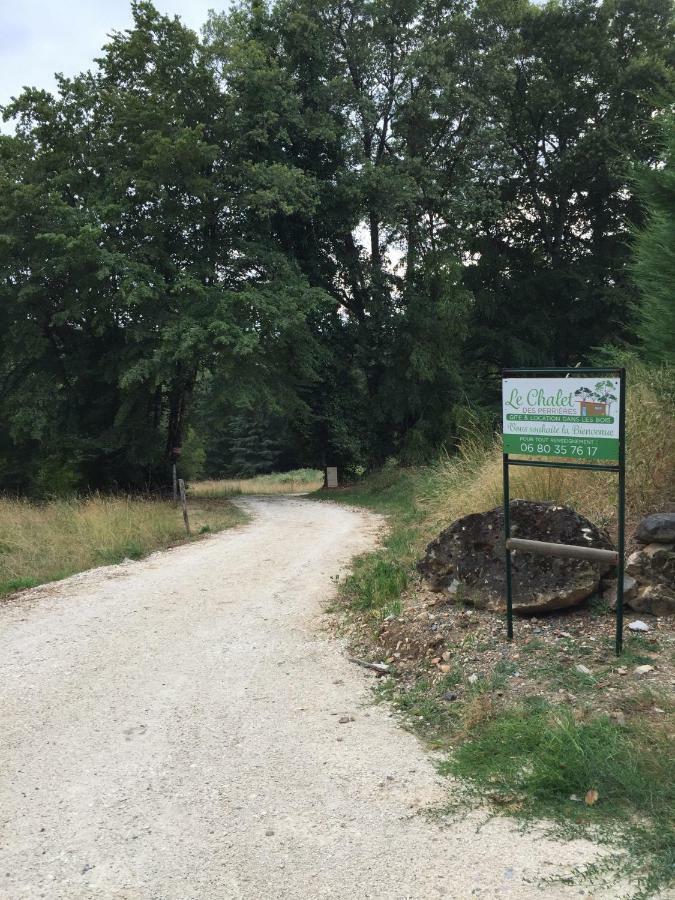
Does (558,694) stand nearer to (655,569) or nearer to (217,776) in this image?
(655,569)

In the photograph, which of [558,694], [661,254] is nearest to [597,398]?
[558,694]

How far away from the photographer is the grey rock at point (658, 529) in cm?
565

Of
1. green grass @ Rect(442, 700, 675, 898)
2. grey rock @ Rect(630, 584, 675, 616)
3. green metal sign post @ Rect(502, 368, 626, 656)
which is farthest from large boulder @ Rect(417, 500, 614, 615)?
green grass @ Rect(442, 700, 675, 898)

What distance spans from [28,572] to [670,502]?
858cm

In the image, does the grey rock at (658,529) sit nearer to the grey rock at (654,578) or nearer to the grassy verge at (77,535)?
the grey rock at (654,578)

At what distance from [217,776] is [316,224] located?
2403cm

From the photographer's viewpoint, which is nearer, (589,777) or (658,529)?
(589,777)

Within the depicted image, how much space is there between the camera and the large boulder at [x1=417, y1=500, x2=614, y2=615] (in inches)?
226

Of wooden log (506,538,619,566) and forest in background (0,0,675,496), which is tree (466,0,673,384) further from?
wooden log (506,538,619,566)

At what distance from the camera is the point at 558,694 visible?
14.9ft

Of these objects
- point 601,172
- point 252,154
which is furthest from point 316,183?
point 601,172

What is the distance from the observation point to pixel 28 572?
9922 millimetres

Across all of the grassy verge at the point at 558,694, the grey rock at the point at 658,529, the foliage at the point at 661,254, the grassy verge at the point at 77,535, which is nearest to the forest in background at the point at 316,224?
the grassy verge at the point at 77,535

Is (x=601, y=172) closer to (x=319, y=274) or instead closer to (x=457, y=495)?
(x=319, y=274)
